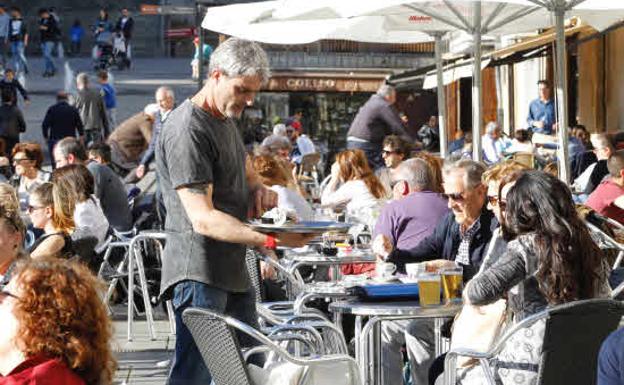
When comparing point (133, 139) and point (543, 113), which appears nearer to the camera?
point (133, 139)

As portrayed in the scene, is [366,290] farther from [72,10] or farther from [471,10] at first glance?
[72,10]

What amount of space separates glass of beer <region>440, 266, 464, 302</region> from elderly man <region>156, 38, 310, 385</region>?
113cm

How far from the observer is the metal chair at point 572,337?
17.9 feet

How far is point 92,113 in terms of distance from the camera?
82.3ft

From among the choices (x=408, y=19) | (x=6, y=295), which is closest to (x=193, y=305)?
(x=6, y=295)

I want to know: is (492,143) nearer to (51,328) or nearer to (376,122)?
(376,122)

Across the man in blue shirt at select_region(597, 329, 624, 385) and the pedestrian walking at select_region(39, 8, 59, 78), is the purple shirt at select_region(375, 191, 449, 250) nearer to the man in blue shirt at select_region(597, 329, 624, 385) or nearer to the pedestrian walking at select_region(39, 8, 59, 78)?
→ the man in blue shirt at select_region(597, 329, 624, 385)

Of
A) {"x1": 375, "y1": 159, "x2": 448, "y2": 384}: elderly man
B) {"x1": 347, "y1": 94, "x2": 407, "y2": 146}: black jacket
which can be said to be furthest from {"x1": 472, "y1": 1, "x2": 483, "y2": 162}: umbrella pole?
{"x1": 347, "y1": 94, "x2": 407, "y2": 146}: black jacket

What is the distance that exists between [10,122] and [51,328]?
20.7 meters

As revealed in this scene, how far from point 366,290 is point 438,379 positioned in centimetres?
55

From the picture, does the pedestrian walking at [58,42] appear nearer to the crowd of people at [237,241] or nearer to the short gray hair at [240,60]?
the crowd of people at [237,241]

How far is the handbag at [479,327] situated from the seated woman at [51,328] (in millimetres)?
2268

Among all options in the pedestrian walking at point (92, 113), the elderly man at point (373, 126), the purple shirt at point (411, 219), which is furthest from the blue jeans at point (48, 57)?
the purple shirt at point (411, 219)

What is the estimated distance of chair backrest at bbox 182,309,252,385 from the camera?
5383mm
